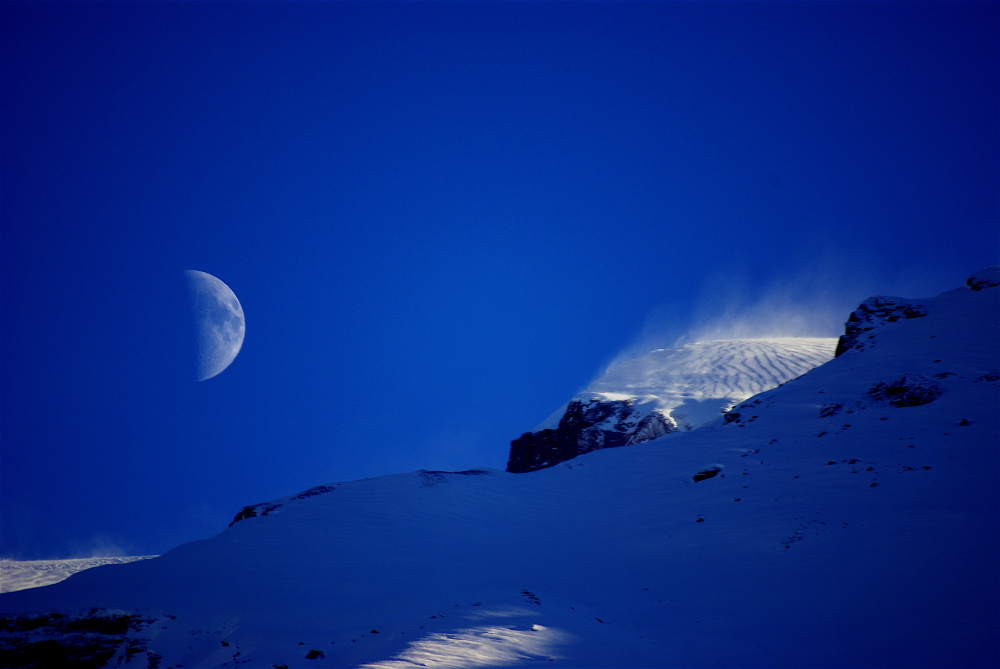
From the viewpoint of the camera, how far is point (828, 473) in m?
13.6

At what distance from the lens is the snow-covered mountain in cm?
703

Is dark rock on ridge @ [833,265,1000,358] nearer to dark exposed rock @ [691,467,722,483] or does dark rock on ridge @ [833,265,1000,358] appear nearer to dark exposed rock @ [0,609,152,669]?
dark exposed rock @ [691,467,722,483]

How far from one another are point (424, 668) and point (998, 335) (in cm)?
2579

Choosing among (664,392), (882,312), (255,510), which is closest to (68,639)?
(255,510)

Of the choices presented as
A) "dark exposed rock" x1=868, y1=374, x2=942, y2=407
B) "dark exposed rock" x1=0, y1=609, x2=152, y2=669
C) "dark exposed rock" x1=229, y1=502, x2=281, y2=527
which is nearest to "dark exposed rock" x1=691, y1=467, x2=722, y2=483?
"dark exposed rock" x1=868, y1=374, x2=942, y2=407

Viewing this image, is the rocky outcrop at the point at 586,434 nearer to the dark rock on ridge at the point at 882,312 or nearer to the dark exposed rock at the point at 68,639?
the dark rock on ridge at the point at 882,312

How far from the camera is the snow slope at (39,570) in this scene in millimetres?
52938

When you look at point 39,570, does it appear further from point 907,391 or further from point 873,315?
point 873,315

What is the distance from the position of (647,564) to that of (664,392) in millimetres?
40555

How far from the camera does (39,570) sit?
58.2m

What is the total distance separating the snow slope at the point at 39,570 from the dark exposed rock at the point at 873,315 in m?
68.6

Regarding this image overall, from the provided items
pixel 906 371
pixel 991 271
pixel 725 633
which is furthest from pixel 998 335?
pixel 725 633

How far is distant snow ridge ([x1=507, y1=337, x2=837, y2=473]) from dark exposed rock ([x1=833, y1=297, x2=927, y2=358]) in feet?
47.9

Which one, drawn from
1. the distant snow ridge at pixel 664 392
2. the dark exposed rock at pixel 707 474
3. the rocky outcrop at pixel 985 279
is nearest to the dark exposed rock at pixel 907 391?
the dark exposed rock at pixel 707 474
